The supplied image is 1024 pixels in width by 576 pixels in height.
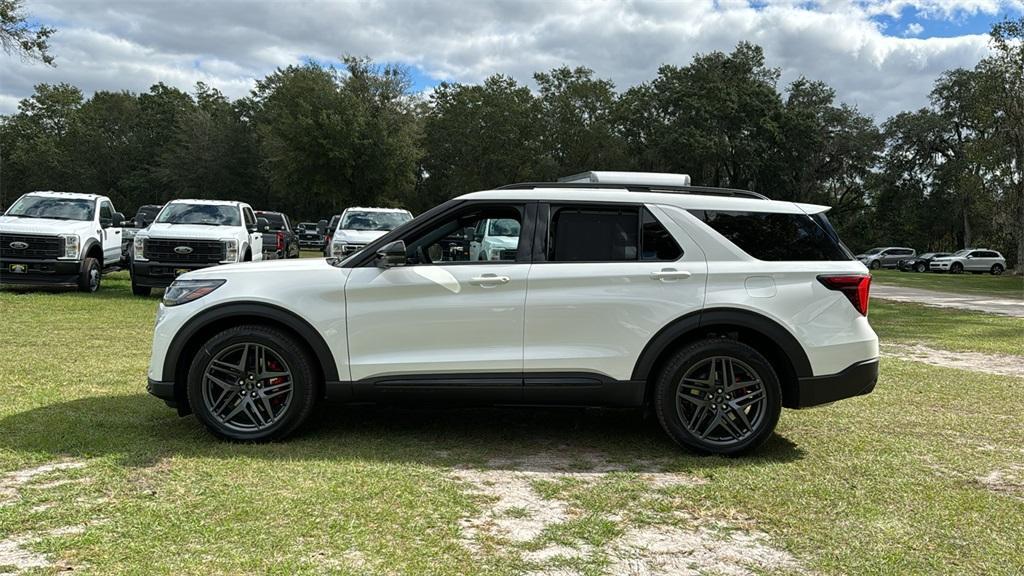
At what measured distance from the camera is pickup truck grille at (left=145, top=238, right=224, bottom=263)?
13961 millimetres

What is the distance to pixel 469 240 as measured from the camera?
5.19 m

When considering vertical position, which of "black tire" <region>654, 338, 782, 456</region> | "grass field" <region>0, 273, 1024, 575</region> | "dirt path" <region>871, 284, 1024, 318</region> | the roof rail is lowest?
"dirt path" <region>871, 284, 1024, 318</region>

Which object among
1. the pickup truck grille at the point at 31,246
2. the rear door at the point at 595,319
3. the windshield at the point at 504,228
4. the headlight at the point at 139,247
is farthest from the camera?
the pickup truck grille at the point at 31,246

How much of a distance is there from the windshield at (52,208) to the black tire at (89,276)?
1.00m

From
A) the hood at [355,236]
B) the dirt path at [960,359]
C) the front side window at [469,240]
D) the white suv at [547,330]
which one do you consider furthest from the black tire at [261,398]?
the hood at [355,236]

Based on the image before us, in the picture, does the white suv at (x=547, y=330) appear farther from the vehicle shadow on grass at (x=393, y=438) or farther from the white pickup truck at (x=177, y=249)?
the white pickup truck at (x=177, y=249)

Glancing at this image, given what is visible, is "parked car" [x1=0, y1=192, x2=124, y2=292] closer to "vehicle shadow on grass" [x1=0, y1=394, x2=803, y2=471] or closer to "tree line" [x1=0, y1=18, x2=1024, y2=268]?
"vehicle shadow on grass" [x1=0, y1=394, x2=803, y2=471]

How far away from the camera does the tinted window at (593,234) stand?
16.7ft

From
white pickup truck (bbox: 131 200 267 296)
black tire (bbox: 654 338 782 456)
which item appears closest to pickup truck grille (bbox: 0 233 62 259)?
white pickup truck (bbox: 131 200 267 296)

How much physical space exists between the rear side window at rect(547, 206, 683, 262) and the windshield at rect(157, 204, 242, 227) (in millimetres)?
11433

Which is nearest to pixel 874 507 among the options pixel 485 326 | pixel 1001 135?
pixel 485 326

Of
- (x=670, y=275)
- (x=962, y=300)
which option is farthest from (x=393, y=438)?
(x=962, y=300)

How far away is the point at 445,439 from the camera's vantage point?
534cm

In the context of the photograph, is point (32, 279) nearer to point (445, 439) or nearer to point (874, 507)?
point (445, 439)
